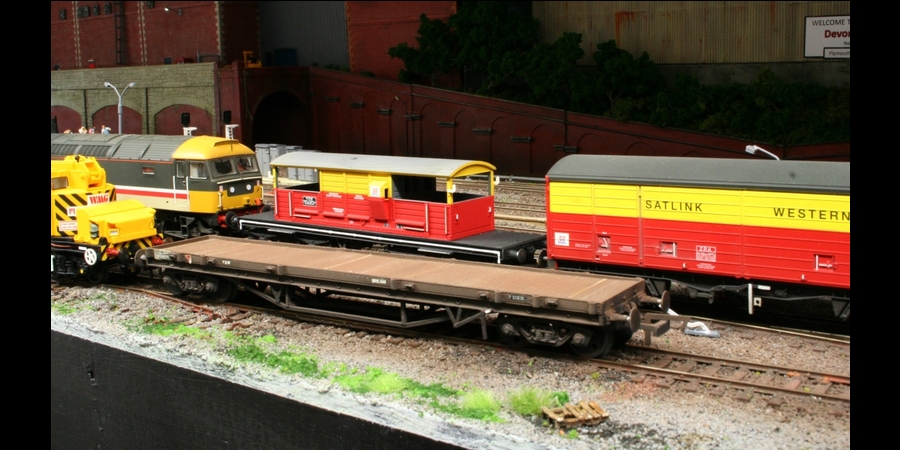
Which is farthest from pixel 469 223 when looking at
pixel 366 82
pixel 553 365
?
pixel 366 82

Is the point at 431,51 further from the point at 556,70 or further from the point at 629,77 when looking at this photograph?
the point at 629,77

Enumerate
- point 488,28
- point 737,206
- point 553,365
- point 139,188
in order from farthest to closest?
1. point 488,28
2. point 139,188
3. point 737,206
4. point 553,365

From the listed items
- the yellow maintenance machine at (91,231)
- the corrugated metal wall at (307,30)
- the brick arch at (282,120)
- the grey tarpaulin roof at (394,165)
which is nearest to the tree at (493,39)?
the corrugated metal wall at (307,30)

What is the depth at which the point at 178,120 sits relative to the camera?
4591cm

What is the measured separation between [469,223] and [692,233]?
591 centimetres

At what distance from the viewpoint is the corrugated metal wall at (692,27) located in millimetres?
34812

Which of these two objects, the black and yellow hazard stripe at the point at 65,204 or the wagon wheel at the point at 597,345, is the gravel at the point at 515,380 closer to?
the wagon wheel at the point at 597,345

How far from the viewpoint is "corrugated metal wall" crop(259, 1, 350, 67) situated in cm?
4781

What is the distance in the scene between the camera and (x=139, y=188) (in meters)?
25.4

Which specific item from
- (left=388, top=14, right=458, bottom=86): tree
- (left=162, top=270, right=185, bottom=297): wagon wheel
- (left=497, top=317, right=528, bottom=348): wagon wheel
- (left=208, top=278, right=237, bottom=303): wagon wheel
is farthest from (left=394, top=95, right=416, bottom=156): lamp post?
(left=497, top=317, right=528, bottom=348): wagon wheel

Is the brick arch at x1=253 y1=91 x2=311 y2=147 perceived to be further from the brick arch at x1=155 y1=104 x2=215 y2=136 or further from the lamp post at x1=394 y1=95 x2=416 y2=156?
the lamp post at x1=394 y1=95 x2=416 y2=156

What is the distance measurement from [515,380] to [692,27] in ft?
93.7

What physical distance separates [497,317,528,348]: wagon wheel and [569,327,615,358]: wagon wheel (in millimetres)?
915

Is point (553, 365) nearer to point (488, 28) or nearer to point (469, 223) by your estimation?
point (469, 223)
